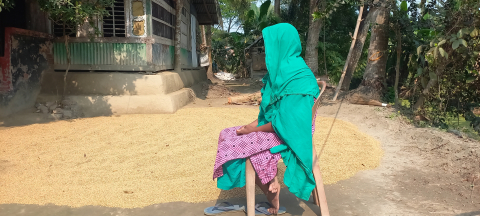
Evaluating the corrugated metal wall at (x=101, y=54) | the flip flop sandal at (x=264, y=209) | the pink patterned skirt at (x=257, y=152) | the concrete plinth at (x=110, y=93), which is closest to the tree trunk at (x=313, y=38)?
the concrete plinth at (x=110, y=93)

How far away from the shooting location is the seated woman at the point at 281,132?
2445mm

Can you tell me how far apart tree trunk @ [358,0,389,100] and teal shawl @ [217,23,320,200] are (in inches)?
231

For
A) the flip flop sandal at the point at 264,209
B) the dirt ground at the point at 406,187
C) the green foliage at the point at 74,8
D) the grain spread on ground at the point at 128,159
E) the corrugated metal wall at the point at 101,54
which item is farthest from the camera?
the corrugated metal wall at the point at 101,54

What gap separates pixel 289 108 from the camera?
244cm

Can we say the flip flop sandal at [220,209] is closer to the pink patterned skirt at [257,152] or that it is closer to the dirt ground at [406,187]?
the dirt ground at [406,187]

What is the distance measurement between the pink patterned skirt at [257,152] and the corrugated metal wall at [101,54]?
558 centimetres

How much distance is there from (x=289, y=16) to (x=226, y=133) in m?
16.3

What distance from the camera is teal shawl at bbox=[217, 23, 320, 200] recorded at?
2.44 metres

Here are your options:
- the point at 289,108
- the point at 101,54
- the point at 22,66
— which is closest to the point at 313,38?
the point at 101,54

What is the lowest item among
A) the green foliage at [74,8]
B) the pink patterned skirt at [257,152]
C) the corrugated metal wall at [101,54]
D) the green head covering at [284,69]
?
the pink patterned skirt at [257,152]

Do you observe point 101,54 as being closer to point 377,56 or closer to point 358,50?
point 377,56

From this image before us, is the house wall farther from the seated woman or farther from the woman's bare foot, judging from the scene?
the woman's bare foot

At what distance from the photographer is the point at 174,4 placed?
1037 centimetres

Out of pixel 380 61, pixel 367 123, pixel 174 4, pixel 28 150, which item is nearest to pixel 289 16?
pixel 174 4
